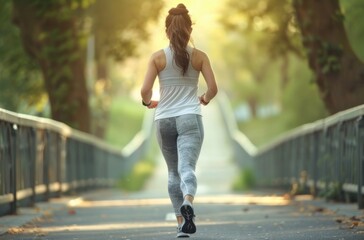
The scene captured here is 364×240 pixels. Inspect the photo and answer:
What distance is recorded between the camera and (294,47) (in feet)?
94.4

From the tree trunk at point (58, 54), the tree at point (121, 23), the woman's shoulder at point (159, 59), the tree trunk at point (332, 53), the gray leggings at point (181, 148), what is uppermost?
the tree at point (121, 23)

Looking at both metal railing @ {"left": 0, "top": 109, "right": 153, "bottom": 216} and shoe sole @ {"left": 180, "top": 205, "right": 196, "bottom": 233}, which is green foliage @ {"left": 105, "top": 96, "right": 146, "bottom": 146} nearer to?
metal railing @ {"left": 0, "top": 109, "right": 153, "bottom": 216}

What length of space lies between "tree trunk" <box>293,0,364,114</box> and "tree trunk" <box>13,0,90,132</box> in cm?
836

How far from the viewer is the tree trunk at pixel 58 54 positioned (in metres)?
25.0

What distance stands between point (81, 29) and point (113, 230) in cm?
1619

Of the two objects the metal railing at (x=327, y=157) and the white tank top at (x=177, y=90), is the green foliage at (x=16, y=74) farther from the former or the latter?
the white tank top at (x=177, y=90)

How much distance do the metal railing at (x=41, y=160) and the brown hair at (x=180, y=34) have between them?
3.15 m

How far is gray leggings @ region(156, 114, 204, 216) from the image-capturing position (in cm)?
972

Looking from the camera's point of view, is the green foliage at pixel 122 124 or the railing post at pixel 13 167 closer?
the railing post at pixel 13 167

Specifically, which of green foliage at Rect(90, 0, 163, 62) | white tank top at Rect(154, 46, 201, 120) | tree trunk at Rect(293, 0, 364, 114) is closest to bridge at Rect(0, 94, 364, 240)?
tree trunk at Rect(293, 0, 364, 114)

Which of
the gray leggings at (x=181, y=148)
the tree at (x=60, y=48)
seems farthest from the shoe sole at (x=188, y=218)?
the tree at (x=60, y=48)

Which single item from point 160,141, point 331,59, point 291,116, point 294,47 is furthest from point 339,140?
point 291,116

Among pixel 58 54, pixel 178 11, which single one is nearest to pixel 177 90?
pixel 178 11

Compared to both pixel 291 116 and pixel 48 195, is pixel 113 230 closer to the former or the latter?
pixel 48 195
